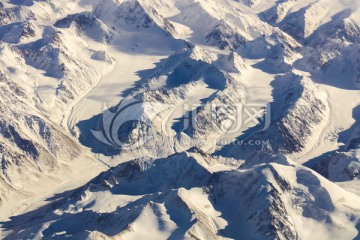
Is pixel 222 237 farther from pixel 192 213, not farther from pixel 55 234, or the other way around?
pixel 55 234

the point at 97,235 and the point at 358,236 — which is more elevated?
the point at 97,235

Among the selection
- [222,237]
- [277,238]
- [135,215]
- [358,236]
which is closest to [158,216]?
[135,215]

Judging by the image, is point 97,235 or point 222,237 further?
point 222,237

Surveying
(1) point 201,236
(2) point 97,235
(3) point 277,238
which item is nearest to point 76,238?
(2) point 97,235

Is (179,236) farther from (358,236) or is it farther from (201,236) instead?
(358,236)

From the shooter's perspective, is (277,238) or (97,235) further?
(277,238)

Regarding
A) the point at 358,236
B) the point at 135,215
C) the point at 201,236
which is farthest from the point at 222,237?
the point at 358,236

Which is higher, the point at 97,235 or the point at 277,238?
the point at 97,235

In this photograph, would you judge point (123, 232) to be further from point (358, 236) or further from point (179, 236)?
point (358, 236)
